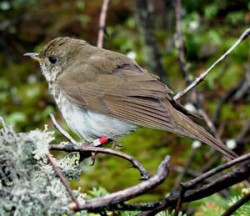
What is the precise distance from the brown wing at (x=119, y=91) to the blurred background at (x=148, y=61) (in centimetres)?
100

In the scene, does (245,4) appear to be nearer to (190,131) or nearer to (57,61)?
(57,61)

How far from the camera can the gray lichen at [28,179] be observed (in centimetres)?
158

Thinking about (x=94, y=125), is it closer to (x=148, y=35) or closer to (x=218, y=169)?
(x=218, y=169)

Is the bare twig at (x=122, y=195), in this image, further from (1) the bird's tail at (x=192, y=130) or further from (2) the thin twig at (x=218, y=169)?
(1) the bird's tail at (x=192, y=130)

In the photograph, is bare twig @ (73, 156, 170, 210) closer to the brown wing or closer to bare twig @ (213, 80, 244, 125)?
the brown wing

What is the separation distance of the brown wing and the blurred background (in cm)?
100

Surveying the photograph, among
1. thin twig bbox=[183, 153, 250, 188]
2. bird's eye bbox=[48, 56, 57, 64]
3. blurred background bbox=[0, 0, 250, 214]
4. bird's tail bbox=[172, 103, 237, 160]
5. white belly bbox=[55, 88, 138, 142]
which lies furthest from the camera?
blurred background bbox=[0, 0, 250, 214]

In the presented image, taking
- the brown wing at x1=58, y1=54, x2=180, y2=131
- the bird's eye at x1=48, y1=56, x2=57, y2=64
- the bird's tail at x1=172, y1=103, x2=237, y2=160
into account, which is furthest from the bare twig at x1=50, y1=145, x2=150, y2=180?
the bird's eye at x1=48, y1=56, x2=57, y2=64

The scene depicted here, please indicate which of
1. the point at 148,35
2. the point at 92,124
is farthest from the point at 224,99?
the point at 92,124

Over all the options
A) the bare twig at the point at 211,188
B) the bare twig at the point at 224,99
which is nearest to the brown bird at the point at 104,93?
the bare twig at the point at 211,188

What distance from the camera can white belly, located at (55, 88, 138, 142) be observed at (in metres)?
3.55

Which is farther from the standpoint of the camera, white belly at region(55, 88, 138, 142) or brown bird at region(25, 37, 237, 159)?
white belly at region(55, 88, 138, 142)

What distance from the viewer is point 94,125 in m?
3.60

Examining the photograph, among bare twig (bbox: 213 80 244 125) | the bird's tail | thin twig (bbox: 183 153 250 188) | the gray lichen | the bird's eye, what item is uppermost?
thin twig (bbox: 183 153 250 188)
